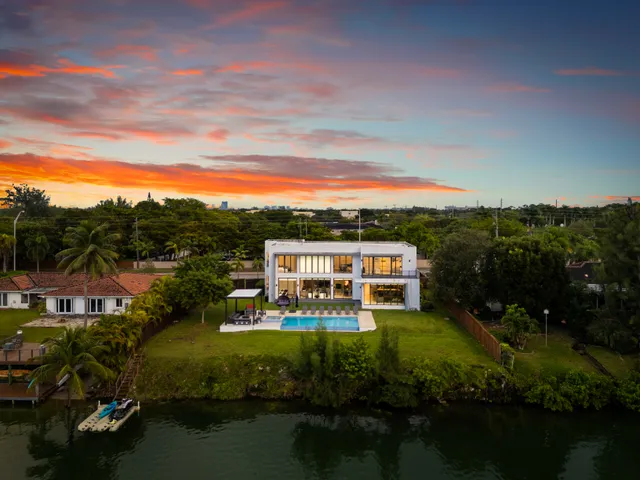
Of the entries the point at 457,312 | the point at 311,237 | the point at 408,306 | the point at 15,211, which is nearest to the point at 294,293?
the point at 408,306

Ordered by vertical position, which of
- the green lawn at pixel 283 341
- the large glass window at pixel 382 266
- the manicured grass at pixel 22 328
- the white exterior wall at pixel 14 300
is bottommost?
the green lawn at pixel 283 341

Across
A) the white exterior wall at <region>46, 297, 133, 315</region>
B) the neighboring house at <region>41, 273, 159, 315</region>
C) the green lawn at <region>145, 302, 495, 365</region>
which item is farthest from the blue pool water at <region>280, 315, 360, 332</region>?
the white exterior wall at <region>46, 297, 133, 315</region>

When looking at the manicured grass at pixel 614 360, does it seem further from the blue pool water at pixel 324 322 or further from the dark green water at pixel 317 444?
the blue pool water at pixel 324 322

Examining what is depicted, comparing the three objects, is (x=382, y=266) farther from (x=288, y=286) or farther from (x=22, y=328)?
(x=22, y=328)

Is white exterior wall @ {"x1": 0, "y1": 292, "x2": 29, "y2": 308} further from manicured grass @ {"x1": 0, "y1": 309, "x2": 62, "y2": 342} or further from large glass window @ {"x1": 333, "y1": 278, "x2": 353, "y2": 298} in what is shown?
large glass window @ {"x1": 333, "y1": 278, "x2": 353, "y2": 298}

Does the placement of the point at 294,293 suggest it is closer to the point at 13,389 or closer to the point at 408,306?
the point at 408,306

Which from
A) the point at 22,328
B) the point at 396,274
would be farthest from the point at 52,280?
the point at 396,274

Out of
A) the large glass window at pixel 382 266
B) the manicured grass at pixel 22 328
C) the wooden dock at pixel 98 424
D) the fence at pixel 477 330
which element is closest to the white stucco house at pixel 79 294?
the manicured grass at pixel 22 328
